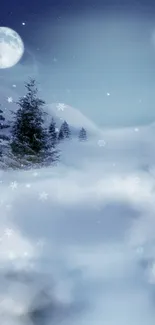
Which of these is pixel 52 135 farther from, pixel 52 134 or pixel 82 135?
pixel 82 135

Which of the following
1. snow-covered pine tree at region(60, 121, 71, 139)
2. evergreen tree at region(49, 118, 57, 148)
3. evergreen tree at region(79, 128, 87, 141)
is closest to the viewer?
evergreen tree at region(79, 128, 87, 141)

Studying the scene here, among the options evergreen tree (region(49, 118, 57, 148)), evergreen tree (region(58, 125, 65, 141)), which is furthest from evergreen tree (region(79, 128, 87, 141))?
evergreen tree (region(49, 118, 57, 148))

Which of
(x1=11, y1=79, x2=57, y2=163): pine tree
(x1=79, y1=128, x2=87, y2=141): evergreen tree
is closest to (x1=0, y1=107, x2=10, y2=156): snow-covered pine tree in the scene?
(x1=11, y1=79, x2=57, y2=163): pine tree

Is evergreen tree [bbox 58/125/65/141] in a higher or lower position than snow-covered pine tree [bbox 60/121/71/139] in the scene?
lower

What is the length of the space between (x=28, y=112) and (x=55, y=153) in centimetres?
196

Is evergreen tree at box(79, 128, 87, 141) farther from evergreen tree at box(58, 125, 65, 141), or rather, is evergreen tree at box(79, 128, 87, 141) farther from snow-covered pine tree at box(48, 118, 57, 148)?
snow-covered pine tree at box(48, 118, 57, 148)

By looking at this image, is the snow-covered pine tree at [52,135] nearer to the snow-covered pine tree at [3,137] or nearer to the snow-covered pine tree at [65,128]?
the snow-covered pine tree at [65,128]

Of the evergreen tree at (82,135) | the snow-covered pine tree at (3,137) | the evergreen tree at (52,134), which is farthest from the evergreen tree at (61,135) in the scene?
the snow-covered pine tree at (3,137)

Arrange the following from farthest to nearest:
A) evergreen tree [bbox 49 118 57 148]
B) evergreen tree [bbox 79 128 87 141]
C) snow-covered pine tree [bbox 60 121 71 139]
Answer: evergreen tree [bbox 49 118 57 148]
snow-covered pine tree [bbox 60 121 71 139]
evergreen tree [bbox 79 128 87 141]

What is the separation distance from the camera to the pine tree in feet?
49.1

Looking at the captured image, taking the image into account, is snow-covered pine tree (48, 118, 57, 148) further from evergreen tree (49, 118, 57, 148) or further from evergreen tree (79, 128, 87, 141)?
evergreen tree (79, 128, 87, 141)

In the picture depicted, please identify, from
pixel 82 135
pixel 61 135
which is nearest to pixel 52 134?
pixel 61 135

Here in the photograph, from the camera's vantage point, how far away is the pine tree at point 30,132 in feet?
49.1

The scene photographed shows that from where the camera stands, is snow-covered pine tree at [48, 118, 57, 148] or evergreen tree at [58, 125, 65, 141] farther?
snow-covered pine tree at [48, 118, 57, 148]
